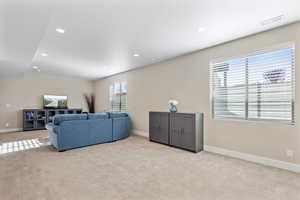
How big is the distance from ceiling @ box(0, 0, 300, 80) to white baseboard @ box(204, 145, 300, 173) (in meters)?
2.41

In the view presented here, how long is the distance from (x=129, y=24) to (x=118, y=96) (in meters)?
4.51

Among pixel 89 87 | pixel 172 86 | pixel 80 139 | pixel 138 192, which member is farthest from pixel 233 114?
pixel 89 87

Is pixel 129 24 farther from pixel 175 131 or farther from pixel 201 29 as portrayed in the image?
pixel 175 131

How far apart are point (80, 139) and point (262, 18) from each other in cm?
462

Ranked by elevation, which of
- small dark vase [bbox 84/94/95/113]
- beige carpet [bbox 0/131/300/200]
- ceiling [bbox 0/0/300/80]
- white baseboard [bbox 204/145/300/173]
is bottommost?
beige carpet [bbox 0/131/300/200]

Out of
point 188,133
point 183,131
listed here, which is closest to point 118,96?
point 183,131

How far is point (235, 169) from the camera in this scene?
8.80 feet

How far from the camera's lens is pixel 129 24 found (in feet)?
8.72

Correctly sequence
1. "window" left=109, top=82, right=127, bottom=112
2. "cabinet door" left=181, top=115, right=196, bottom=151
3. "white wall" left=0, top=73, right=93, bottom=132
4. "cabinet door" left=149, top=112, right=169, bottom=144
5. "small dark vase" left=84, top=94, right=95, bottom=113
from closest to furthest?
"cabinet door" left=181, top=115, right=196, bottom=151, "cabinet door" left=149, top=112, right=169, bottom=144, "white wall" left=0, top=73, right=93, bottom=132, "window" left=109, top=82, right=127, bottom=112, "small dark vase" left=84, top=94, right=95, bottom=113

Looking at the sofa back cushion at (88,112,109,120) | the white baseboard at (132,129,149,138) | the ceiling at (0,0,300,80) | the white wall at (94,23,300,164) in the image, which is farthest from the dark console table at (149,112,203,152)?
the ceiling at (0,0,300,80)

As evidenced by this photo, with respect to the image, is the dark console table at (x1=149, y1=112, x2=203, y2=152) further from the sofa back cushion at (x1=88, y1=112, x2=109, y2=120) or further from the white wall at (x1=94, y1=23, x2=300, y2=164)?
the sofa back cushion at (x1=88, y1=112, x2=109, y2=120)

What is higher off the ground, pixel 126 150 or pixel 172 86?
pixel 172 86

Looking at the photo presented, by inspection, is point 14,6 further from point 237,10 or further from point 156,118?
point 156,118

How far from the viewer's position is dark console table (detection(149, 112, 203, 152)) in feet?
12.0
